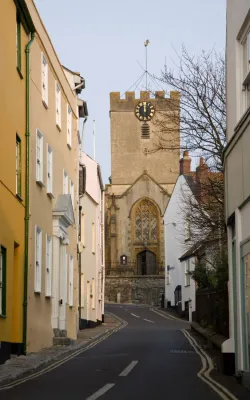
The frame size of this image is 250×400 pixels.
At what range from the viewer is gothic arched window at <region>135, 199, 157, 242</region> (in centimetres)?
9569

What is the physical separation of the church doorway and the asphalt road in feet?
229

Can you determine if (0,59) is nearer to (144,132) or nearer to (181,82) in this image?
(181,82)

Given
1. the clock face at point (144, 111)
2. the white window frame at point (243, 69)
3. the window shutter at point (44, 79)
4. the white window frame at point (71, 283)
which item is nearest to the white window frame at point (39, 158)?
the window shutter at point (44, 79)

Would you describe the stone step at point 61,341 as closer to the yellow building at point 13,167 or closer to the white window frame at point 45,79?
the yellow building at point 13,167

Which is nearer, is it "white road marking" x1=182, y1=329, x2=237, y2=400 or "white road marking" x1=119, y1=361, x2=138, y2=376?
"white road marking" x1=182, y1=329, x2=237, y2=400

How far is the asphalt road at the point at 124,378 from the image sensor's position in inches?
489

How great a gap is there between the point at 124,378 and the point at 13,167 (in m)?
7.05

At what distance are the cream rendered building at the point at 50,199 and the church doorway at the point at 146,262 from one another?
203 ft

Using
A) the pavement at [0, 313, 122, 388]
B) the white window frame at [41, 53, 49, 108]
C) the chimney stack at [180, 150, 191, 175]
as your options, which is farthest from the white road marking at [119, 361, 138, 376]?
the chimney stack at [180, 150, 191, 175]

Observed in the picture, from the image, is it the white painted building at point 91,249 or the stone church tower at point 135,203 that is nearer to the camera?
the white painted building at point 91,249

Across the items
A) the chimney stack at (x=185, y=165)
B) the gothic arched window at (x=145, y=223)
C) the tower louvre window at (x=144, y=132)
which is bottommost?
the gothic arched window at (x=145, y=223)

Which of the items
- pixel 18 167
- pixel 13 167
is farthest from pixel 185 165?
pixel 13 167

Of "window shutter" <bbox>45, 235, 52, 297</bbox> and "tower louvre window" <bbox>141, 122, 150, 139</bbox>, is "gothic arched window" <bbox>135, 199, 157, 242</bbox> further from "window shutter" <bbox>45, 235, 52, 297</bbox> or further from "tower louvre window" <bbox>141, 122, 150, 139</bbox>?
"window shutter" <bbox>45, 235, 52, 297</bbox>

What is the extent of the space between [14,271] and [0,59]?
560cm
